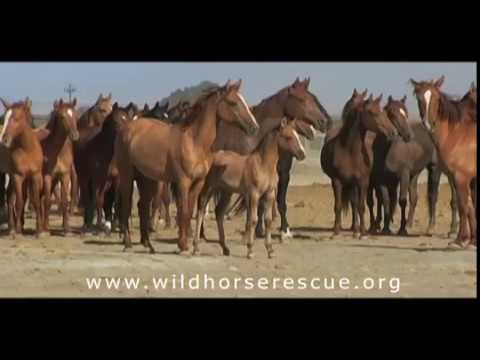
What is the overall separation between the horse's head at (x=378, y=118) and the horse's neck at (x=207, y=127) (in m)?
3.35

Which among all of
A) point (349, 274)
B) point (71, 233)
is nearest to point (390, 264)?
point (349, 274)

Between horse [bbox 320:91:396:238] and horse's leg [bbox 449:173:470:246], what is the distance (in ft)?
6.09

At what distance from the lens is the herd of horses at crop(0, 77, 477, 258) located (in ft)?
44.2

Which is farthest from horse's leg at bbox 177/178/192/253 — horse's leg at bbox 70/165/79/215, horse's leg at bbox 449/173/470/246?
horse's leg at bbox 70/165/79/215

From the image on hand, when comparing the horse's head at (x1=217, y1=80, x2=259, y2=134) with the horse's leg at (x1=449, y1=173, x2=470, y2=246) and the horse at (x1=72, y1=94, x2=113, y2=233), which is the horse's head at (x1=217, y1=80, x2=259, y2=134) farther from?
the horse at (x1=72, y1=94, x2=113, y2=233)

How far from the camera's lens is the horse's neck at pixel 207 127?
13508 mm

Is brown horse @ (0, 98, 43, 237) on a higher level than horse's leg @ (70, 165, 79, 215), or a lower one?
higher

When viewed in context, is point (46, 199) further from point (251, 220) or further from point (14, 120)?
point (251, 220)

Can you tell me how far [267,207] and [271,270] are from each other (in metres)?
1.07

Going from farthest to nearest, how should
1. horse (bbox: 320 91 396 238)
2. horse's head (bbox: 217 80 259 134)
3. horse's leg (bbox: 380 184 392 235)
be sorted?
1. horse's leg (bbox: 380 184 392 235)
2. horse (bbox: 320 91 396 238)
3. horse's head (bbox: 217 80 259 134)

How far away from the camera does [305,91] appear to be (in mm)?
15727

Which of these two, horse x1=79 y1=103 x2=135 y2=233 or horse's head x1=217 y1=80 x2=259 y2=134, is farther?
horse x1=79 y1=103 x2=135 y2=233

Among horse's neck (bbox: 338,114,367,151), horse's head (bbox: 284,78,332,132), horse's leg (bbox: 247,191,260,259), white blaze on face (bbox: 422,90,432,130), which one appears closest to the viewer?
horse's leg (bbox: 247,191,260,259)

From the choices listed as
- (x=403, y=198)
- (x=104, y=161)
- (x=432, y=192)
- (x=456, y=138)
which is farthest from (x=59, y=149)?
(x=432, y=192)
